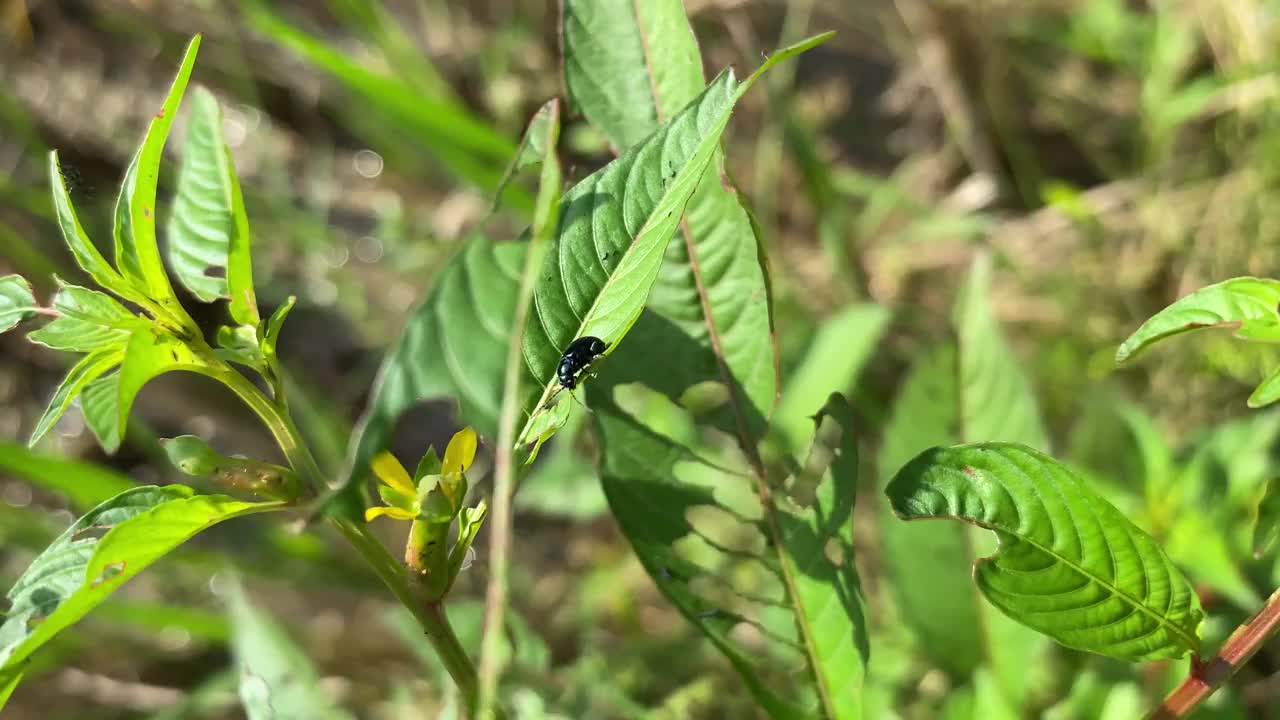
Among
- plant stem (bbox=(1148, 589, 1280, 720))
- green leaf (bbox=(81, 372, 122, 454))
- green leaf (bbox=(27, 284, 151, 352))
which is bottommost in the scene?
plant stem (bbox=(1148, 589, 1280, 720))

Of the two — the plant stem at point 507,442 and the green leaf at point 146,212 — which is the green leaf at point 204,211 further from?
the plant stem at point 507,442

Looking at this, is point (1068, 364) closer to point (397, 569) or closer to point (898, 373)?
point (898, 373)

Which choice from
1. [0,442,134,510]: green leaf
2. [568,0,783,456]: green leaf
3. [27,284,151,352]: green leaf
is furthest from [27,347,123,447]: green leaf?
[0,442,134,510]: green leaf

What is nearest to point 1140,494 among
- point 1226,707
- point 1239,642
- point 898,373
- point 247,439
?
point 1226,707

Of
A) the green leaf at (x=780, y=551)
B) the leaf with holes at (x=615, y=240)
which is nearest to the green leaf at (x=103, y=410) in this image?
the leaf with holes at (x=615, y=240)

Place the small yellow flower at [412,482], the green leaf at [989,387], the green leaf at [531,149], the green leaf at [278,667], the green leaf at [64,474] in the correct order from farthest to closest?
the green leaf at [64,474] → the green leaf at [989,387] → the green leaf at [278,667] → the green leaf at [531,149] → the small yellow flower at [412,482]

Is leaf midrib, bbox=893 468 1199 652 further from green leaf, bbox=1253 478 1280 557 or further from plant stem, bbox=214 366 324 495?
plant stem, bbox=214 366 324 495

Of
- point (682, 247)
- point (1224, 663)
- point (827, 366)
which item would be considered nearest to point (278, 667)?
point (682, 247)
